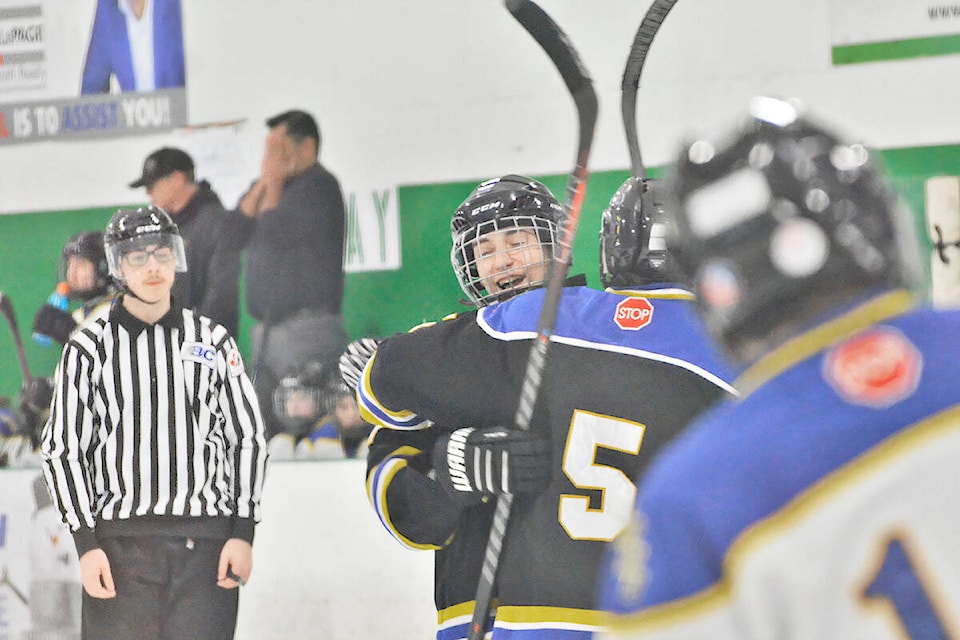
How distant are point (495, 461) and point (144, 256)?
1789 millimetres

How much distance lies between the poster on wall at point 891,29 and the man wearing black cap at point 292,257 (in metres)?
1.71

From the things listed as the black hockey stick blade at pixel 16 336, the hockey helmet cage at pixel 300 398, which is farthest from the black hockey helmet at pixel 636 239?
the black hockey stick blade at pixel 16 336

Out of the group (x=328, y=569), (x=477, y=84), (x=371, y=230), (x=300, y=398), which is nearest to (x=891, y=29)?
(x=477, y=84)

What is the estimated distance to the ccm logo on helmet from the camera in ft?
5.81

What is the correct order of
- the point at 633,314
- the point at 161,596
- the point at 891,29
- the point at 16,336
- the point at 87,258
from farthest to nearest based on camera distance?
the point at 16,336
the point at 87,258
the point at 891,29
the point at 161,596
the point at 633,314

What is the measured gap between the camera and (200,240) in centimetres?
439

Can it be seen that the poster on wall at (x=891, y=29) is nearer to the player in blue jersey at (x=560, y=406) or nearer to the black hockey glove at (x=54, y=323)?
the player in blue jersey at (x=560, y=406)

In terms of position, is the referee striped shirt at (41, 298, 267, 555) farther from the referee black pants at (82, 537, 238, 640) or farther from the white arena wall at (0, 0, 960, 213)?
the white arena wall at (0, 0, 960, 213)

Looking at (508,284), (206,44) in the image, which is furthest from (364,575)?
(508,284)

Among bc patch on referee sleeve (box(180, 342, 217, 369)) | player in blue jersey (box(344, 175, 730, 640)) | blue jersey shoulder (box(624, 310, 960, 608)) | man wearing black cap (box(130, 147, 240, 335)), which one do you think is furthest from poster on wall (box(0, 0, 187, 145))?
blue jersey shoulder (box(624, 310, 960, 608))

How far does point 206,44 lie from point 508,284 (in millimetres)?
2554

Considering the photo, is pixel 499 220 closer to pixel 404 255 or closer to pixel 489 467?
pixel 489 467

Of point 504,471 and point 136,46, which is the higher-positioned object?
point 136,46

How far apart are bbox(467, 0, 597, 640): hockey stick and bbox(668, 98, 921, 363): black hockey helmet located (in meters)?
0.91
